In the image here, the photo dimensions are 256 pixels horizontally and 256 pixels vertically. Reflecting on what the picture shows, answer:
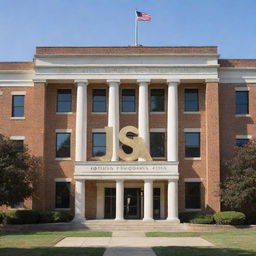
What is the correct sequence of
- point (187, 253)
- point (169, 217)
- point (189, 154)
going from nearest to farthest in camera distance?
point (187, 253), point (169, 217), point (189, 154)

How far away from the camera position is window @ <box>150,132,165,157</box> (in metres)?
44.5

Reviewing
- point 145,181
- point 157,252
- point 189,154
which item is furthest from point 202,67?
point 157,252

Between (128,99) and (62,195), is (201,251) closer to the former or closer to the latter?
(62,195)

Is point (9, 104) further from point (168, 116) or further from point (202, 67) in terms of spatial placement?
point (202, 67)

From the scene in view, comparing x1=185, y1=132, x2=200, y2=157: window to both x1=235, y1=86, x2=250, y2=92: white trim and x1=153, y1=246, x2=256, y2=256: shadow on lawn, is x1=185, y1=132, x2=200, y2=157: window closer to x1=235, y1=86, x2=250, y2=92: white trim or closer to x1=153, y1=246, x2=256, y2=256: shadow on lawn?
x1=235, y1=86, x2=250, y2=92: white trim

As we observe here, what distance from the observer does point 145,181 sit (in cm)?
4172

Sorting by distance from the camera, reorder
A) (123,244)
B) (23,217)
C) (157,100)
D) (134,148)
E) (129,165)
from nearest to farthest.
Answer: (123,244)
(23,217)
(129,165)
(134,148)
(157,100)

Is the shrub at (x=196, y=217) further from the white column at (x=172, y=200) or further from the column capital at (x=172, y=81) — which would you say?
the column capital at (x=172, y=81)

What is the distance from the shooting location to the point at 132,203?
4388 cm

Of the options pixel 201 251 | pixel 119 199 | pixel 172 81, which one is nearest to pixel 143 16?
pixel 172 81

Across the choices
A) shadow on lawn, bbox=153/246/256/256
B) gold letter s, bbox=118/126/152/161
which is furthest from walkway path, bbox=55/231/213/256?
gold letter s, bbox=118/126/152/161

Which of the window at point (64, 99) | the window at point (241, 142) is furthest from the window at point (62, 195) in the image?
the window at point (241, 142)

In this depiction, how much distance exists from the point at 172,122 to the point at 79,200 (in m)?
9.62

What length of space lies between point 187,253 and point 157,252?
1429 millimetres
